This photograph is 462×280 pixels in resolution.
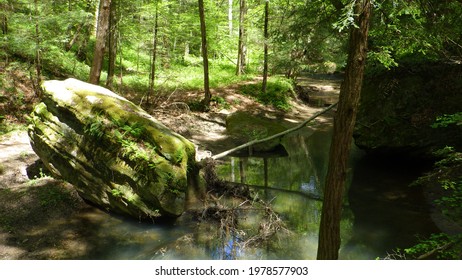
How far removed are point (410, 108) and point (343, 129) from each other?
29.7 ft

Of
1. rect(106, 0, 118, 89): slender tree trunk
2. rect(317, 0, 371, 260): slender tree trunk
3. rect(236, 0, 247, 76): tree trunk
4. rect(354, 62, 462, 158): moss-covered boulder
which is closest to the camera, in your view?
rect(317, 0, 371, 260): slender tree trunk

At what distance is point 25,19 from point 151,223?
8974mm

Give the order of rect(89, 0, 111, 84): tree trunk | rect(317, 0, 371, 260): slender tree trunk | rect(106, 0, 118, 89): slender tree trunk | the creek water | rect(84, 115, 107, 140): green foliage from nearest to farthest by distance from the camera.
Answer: rect(317, 0, 371, 260): slender tree trunk, the creek water, rect(84, 115, 107, 140): green foliage, rect(89, 0, 111, 84): tree trunk, rect(106, 0, 118, 89): slender tree trunk

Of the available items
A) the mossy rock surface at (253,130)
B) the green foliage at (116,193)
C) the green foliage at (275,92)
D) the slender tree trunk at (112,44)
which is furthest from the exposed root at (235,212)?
the green foliage at (275,92)

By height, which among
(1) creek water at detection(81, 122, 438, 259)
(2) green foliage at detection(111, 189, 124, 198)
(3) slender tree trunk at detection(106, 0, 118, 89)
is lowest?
(1) creek water at detection(81, 122, 438, 259)

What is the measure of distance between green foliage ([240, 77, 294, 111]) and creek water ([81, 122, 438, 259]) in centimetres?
846

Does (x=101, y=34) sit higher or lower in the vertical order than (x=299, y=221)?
higher

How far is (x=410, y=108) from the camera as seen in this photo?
1210 cm

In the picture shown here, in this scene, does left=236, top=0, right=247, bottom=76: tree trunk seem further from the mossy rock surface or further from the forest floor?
the forest floor

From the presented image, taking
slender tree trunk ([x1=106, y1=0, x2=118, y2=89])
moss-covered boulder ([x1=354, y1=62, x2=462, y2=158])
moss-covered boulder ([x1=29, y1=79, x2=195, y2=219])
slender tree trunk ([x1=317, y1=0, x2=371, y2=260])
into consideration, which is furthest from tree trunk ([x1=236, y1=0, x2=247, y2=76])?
slender tree trunk ([x1=317, y1=0, x2=371, y2=260])

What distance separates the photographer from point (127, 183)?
8.02 metres

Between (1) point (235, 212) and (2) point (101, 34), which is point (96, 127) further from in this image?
(2) point (101, 34)

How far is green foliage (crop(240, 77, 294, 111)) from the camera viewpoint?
72.4ft

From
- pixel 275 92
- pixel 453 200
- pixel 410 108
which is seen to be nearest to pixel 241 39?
pixel 275 92
